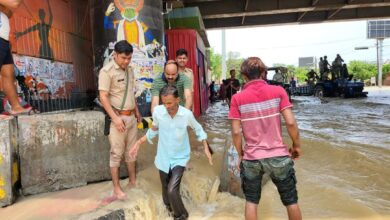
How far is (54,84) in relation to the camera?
388 inches

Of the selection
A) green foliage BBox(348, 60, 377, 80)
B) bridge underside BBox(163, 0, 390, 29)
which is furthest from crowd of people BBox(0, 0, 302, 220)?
green foliage BBox(348, 60, 377, 80)

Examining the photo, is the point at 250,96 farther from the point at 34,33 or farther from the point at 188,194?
the point at 34,33

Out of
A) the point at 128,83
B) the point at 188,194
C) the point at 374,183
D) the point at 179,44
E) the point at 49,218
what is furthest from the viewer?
the point at 179,44

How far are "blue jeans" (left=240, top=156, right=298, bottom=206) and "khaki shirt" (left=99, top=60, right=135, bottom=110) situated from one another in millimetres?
1640

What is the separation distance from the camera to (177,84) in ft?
16.4

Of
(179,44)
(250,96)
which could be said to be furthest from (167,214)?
(179,44)

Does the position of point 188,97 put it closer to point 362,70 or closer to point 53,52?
point 53,52

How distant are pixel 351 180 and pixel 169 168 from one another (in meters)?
3.11

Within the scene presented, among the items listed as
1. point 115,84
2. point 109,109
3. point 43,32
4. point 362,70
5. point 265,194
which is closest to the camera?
point 109,109

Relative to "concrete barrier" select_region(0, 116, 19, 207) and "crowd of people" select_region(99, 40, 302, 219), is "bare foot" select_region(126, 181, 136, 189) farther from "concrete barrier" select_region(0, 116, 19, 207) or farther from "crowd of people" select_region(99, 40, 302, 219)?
"concrete barrier" select_region(0, 116, 19, 207)

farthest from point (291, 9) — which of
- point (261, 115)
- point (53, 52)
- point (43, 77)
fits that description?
point (261, 115)

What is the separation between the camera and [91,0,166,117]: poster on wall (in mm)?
9016

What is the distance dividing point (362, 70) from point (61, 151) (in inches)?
2824

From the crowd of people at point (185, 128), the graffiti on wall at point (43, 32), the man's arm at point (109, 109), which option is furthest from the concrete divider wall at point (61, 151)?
the graffiti on wall at point (43, 32)
